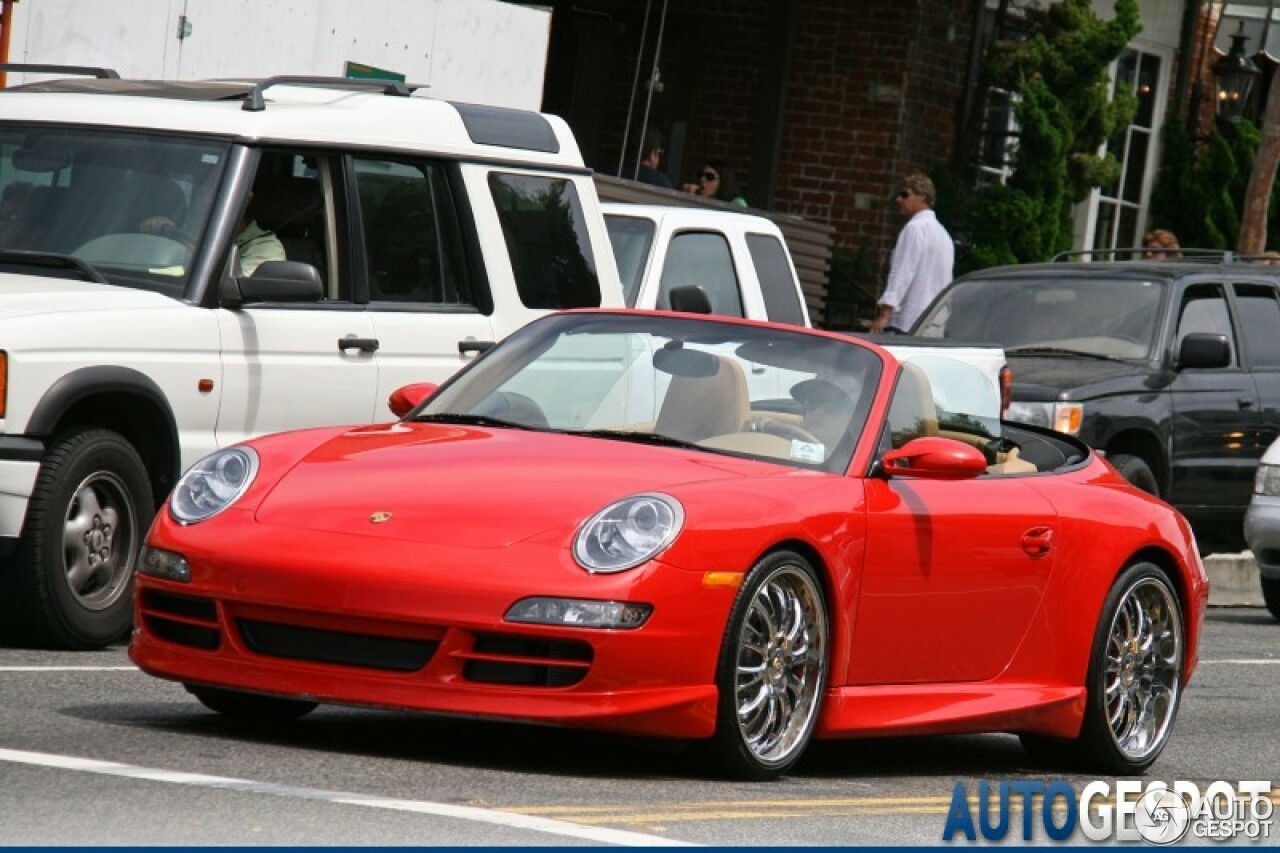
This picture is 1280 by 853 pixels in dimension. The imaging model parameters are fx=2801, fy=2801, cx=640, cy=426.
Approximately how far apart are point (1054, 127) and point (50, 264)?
14.8 metres

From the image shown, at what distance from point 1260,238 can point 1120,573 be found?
1588 cm

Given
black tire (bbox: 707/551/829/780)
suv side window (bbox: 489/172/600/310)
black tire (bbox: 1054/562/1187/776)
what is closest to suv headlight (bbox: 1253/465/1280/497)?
suv side window (bbox: 489/172/600/310)

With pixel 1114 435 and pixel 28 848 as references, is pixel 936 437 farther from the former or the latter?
pixel 1114 435

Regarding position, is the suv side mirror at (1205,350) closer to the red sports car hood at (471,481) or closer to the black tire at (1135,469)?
the black tire at (1135,469)

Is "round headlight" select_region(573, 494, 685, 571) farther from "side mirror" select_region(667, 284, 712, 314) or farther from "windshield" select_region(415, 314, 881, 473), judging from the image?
"side mirror" select_region(667, 284, 712, 314)

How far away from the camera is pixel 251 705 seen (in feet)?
26.4

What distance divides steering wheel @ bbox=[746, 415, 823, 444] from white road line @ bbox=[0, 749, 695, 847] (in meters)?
2.12

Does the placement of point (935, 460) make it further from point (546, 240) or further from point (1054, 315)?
point (1054, 315)

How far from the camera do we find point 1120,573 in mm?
9164

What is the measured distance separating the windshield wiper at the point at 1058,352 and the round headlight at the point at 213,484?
920cm

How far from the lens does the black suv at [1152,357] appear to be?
52.2 feet

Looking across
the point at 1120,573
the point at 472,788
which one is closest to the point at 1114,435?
the point at 1120,573

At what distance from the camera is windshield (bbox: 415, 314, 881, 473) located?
834 cm

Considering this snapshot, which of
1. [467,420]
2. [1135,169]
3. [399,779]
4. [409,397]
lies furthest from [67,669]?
[1135,169]
